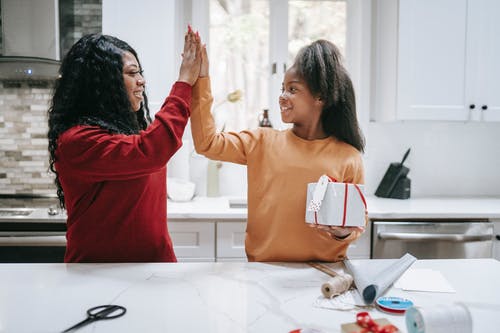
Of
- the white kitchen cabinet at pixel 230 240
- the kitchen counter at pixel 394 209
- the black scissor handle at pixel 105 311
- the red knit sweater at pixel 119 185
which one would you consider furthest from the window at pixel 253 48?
the black scissor handle at pixel 105 311

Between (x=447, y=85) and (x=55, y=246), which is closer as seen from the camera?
(x=55, y=246)

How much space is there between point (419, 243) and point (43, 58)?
7.38ft

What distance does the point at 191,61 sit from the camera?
1328 mm

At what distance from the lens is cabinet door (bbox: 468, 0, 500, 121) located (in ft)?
8.48

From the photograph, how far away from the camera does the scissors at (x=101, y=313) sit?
A: 90 cm

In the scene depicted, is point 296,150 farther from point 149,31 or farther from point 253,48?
point 253,48

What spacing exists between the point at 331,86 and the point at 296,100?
122mm

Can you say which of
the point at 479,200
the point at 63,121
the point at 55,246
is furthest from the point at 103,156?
the point at 479,200

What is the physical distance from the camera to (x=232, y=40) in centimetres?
295

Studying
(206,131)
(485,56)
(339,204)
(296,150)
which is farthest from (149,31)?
(485,56)

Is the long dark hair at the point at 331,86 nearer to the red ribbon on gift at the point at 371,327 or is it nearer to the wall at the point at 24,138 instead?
the red ribbon on gift at the point at 371,327

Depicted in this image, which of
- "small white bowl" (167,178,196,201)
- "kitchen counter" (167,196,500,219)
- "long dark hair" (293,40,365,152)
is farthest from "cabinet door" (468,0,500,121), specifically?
"small white bowl" (167,178,196,201)

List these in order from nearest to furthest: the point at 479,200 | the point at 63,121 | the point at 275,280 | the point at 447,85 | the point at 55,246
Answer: the point at 275,280 < the point at 63,121 < the point at 55,246 < the point at 447,85 < the point at 479,200

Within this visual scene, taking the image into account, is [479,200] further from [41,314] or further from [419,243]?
[41,314]
